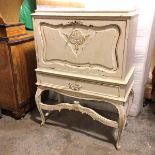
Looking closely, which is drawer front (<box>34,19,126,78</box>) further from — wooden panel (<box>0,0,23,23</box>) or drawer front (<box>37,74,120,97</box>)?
wooden panel (<box>0,0,23,23</box>)

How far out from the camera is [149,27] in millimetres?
1579

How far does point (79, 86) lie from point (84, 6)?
27.4 inches

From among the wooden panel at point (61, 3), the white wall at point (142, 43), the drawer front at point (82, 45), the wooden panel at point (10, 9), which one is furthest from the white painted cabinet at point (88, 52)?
the wooden panel at point (10, 9)

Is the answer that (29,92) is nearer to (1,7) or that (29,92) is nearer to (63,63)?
(63,63)

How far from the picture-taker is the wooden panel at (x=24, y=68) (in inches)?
66.2

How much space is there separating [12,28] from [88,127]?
1019 mm

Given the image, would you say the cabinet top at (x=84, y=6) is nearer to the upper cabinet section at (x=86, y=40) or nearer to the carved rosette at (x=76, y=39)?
the upper cabinet section at (x=86, y=40)

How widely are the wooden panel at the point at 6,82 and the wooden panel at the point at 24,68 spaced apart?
0.04 meters

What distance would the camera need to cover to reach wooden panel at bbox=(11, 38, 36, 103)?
1681 millimetres

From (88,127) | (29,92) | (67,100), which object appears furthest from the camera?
(67,100)

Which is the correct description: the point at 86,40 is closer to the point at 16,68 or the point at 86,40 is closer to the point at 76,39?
the point at 76,39

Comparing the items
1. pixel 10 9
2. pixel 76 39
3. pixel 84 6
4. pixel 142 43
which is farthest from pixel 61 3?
pixel 10 9

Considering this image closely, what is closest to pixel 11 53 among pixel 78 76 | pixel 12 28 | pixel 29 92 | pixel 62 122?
pixel 12 28

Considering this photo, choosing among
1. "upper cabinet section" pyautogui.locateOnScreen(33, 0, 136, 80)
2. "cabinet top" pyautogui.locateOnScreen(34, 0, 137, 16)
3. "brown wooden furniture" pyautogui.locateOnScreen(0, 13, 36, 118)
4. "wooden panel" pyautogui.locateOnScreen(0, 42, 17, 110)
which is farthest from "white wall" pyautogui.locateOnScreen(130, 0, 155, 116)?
"wooden panel" pyautogui.locateOnScreen(0, 42, 17, 110)
